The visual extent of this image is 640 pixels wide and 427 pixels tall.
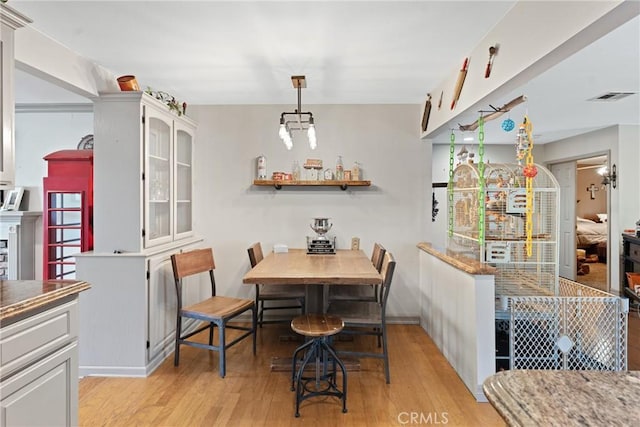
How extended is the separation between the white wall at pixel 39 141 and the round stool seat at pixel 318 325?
367 cm

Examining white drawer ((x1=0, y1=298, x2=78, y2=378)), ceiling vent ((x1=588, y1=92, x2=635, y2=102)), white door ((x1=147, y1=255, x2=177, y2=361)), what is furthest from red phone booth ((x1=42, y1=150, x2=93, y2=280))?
ceiling vent ((x1=588, y1=92, x2=635, y2=102))

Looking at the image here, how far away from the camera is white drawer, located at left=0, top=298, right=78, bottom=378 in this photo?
1284mm

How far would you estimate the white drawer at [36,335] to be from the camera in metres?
1.28

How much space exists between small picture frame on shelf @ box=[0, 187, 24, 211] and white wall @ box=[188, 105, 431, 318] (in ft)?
7.19

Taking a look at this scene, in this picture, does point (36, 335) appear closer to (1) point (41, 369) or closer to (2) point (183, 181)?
(1) point (41, 369)

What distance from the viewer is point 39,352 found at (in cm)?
142

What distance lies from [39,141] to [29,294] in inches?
148

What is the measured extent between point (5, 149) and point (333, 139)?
2.83 metres

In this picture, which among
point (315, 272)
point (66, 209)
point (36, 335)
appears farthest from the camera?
point (66, 209)

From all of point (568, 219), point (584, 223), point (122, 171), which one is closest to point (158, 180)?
point (122, 171)

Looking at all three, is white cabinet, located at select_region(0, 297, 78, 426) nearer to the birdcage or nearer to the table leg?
the table leg

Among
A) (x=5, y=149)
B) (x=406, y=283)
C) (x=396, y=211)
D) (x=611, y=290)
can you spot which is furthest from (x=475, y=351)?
(x=611, y=290)

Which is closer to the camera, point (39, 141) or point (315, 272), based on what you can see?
point (315, 272)

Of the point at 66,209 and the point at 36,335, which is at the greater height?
the point at 66,209
